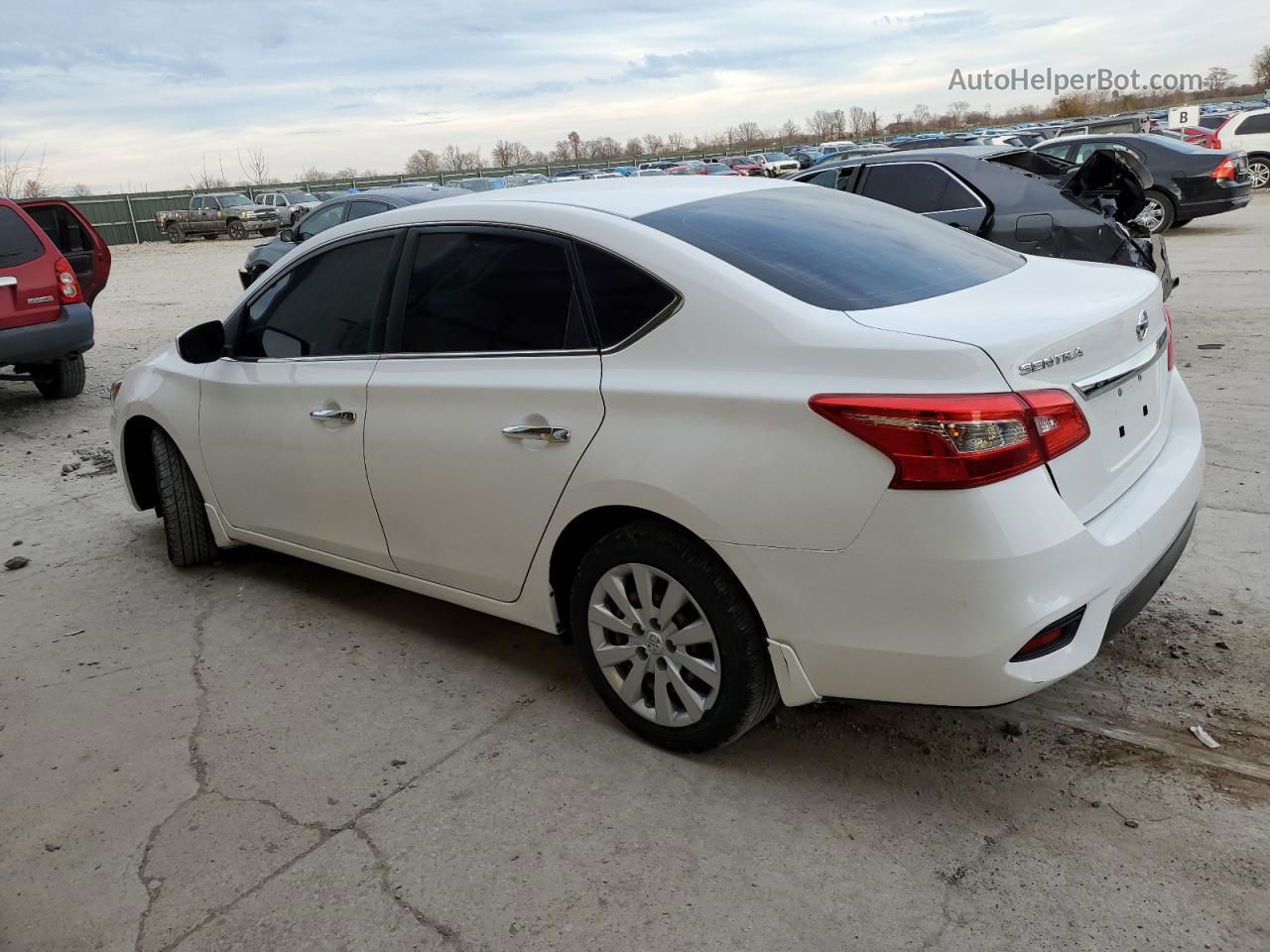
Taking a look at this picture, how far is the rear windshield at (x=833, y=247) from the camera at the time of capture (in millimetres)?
2822

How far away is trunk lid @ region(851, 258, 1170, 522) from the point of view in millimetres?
2447

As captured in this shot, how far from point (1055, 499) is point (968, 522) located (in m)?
0.26

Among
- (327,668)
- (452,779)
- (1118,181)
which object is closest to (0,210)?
(327,668)

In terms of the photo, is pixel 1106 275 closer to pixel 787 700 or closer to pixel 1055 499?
pixel 1055 499

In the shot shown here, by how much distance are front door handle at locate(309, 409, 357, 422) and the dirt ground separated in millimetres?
915

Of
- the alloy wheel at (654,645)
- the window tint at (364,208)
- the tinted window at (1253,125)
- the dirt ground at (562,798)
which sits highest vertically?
the window tint at (364,208)

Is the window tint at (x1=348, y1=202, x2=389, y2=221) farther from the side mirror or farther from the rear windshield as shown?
the rear windshield

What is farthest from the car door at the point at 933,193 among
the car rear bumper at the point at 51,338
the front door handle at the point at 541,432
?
the car rear bumper at the point at 51,338

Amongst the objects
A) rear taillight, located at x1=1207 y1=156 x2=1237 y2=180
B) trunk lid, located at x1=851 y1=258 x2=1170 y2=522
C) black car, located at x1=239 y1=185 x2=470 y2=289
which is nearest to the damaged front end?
trunk lid, located at x1=851 y1=258 x2=1170 y2=522

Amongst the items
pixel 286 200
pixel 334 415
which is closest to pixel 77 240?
pixel 334 415

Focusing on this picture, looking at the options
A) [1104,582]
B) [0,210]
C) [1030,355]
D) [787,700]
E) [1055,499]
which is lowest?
[787,700]

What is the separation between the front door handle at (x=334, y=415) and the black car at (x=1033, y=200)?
195 inches

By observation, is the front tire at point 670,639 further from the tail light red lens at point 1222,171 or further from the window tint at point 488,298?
the tail light red lens at point 1222,171

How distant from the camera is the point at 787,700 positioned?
2.70 meters
